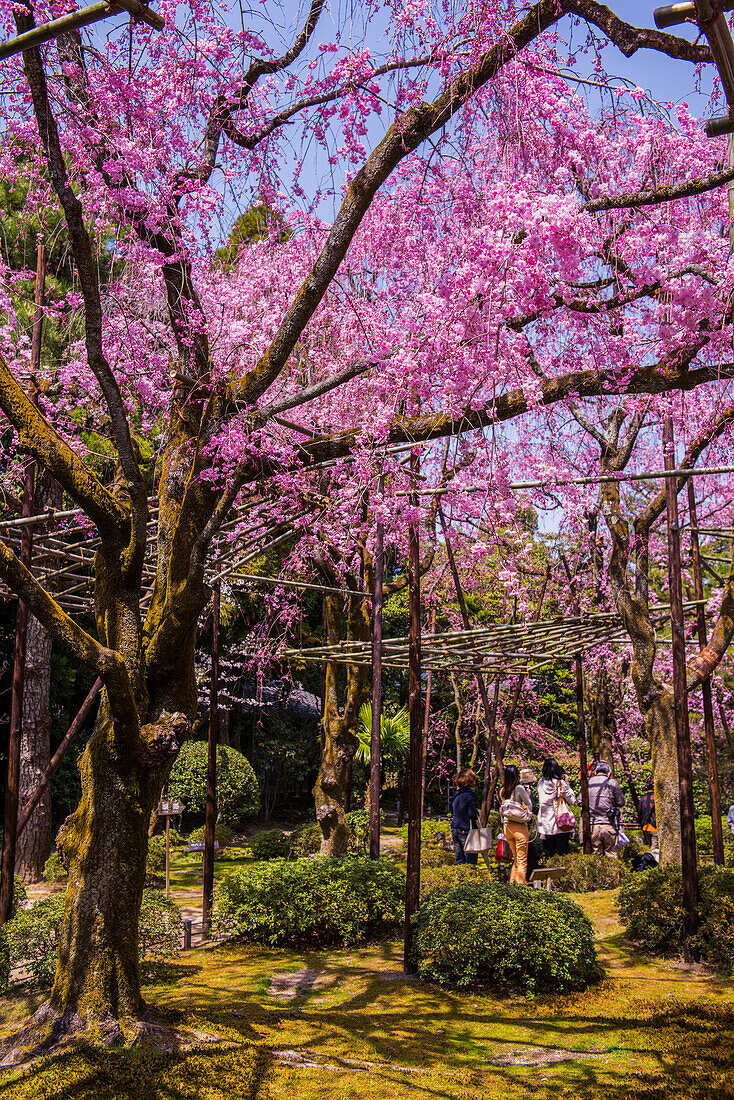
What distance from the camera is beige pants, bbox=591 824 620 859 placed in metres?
11.5

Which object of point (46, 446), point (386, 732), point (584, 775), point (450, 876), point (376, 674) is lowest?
point (450, 876)

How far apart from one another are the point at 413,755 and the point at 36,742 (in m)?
8.04

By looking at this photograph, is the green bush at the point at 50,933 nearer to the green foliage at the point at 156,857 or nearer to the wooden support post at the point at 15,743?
the wooden support post at the point at 15,743

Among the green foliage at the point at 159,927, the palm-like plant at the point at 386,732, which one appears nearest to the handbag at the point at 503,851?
the green foliage at the point at 159,927

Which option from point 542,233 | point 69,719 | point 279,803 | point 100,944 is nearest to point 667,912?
point 100,944

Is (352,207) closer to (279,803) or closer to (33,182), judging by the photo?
(33,182)

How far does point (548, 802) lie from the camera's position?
10125 millimetres

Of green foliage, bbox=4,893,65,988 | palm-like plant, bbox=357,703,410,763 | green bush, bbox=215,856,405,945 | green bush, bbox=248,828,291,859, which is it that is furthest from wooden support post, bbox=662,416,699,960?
palm-like plant, bbox=357,703,410,763

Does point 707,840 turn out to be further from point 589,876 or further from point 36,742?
point 36,742

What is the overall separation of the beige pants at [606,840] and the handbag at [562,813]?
168cm

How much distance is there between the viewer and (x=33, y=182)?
557 centimetres

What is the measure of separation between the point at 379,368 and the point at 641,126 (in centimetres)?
211

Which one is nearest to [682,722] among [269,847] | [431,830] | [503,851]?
[503,851]

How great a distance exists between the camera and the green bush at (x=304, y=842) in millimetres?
11828
